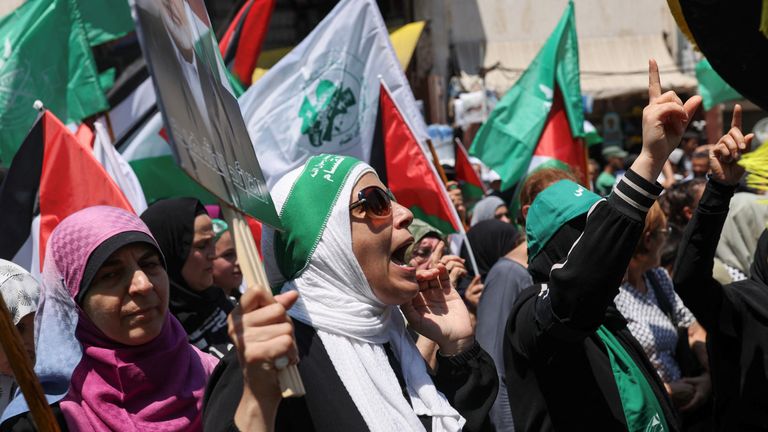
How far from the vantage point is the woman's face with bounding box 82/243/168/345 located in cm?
257

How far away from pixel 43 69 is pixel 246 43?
5.82 feet

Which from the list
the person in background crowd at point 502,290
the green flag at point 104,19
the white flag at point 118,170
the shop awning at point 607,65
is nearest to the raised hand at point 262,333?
the person in background crowd at point 502,290

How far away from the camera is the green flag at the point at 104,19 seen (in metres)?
6.34

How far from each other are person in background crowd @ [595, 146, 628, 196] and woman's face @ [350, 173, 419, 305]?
800cm

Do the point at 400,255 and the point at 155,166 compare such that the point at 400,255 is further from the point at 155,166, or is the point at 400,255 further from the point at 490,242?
the point at 155,166

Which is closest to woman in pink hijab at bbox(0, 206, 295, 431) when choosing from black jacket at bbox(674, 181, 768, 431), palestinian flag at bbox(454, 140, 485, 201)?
black jacket at bbox(674, 181, 768, 431)

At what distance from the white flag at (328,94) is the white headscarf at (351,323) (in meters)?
3.30

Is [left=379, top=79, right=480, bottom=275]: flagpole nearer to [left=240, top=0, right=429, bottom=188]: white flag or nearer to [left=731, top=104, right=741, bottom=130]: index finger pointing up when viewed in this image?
[left=240, top=0, right=429, bottom=188]: white flag

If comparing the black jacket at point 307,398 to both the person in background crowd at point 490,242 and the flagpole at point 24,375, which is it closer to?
the flagpole at point 24,375

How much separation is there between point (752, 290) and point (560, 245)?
86 centimetres

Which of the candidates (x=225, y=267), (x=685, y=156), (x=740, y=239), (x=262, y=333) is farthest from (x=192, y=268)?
(x=685, y=156)

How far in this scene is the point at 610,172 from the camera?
36.0 feet

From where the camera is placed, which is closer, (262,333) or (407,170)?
(262,333)

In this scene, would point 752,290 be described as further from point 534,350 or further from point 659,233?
point 534,350
